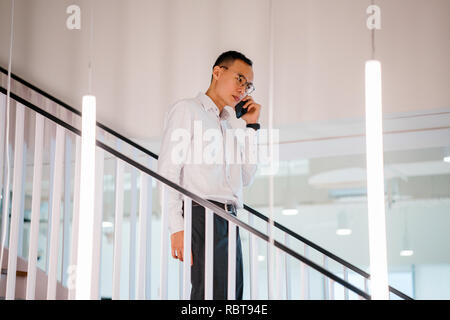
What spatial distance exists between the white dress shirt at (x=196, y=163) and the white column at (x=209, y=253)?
19cm

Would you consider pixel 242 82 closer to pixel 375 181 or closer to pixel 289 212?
pixel 375 181

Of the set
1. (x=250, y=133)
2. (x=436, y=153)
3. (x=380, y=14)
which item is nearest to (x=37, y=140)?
(x=250, y=133)

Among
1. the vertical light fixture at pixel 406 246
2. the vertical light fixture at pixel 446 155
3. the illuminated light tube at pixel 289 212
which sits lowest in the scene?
the vertical light fixture at pixel 406 246

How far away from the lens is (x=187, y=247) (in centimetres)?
305

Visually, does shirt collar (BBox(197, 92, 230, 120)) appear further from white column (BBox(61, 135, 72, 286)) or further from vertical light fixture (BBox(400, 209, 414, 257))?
vertical light fixture (BBox(400, 209, 414, 257))

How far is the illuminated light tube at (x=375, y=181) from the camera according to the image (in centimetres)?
252

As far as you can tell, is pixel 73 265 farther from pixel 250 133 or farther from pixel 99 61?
pixel 99 61

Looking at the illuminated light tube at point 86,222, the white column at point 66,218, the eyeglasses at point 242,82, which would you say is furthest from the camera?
the eyeglasses at point 242,82

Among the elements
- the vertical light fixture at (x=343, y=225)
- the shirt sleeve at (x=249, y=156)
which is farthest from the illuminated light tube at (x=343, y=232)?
the shirt sleeve at (x=249, y=156)

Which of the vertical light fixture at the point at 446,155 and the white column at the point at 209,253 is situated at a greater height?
the vertical light fixture at the point at 446,155

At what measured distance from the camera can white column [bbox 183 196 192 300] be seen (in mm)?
3016

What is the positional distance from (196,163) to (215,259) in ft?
1.69

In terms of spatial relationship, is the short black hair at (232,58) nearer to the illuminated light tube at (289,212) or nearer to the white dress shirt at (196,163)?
the white dress shirt at (196,163)

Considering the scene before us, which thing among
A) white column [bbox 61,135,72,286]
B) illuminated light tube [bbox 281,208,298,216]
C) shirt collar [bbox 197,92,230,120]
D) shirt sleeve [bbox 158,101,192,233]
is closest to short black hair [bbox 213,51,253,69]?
shirt collar [bbox 197,92,230,120]
